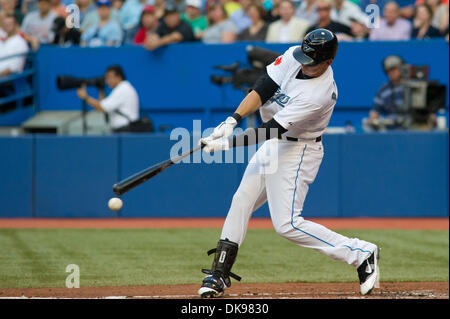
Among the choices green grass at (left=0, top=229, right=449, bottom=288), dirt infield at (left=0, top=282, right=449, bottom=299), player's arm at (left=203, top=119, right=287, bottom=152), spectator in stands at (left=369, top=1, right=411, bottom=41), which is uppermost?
spectator in stands at (left=369, top=1, right=411, bottom=41)

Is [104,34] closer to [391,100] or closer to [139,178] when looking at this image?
[391,100]

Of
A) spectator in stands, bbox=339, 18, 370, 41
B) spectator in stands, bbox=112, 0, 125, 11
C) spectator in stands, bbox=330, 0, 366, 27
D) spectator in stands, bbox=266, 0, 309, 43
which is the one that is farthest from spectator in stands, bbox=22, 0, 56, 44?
spectator in stands, bbox=339, 18, 370, 41

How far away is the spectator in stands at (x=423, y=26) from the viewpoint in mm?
13125

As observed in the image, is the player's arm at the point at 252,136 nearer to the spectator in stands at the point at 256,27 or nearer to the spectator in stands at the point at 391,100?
A: the spectator in stands at the point at 391,100

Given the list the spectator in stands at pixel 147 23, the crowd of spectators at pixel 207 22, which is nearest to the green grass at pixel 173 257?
the crowd of spectators at pixel 207 22

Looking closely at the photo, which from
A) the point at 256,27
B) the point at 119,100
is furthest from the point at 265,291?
the point at 256,27

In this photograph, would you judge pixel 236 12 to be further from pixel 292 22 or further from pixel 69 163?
pixel 69 163

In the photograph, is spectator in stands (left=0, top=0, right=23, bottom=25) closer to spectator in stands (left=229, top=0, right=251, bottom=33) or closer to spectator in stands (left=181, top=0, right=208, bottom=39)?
spectator in stands (left=181, top=0, right=208, bottom=39)

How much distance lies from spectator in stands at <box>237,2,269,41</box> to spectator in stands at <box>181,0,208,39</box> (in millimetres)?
821

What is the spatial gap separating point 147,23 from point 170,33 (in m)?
0.48

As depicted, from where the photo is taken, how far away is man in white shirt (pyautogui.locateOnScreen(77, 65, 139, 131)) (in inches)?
478

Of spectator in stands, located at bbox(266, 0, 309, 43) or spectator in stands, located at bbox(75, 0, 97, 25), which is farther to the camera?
spectator in stands, located at bbox(75, 0, 97, 25)

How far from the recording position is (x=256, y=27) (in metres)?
13.6

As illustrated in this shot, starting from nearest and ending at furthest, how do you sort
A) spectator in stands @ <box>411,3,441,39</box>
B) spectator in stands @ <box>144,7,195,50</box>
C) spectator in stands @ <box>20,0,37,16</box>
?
spectator in stands @ <box>411,3,441,39</box>, spectator in stands @ <box>144,7,195,50</box>, spectator in stands @ <box>20,0,37,16</box>
